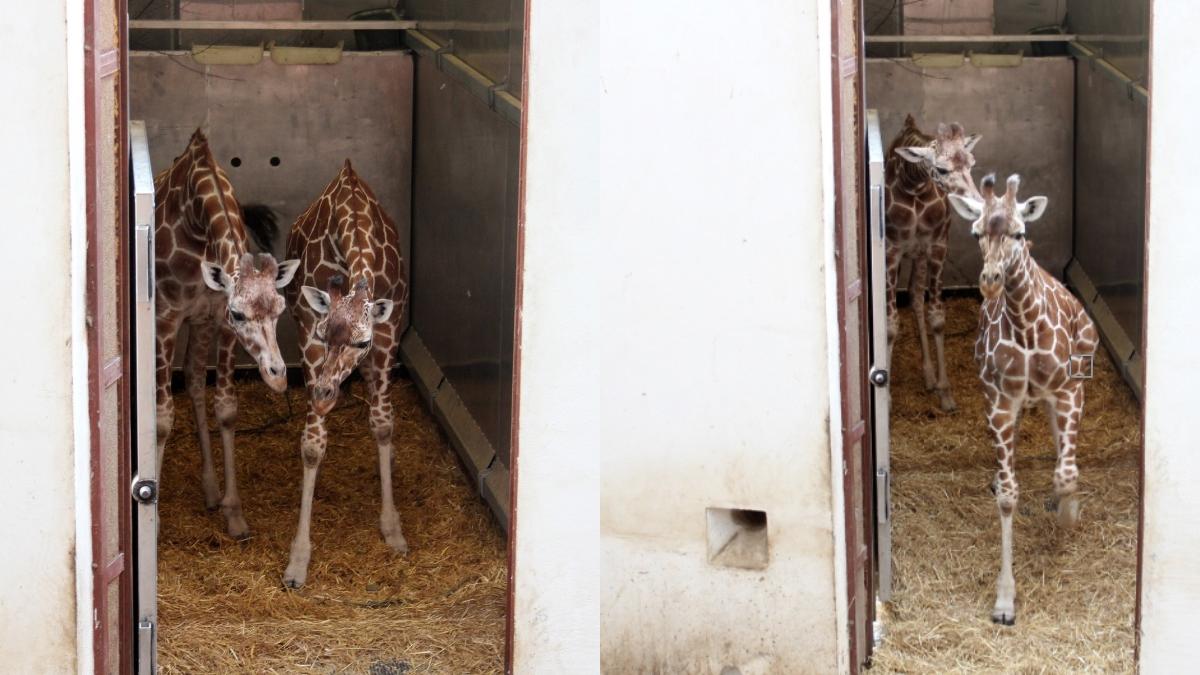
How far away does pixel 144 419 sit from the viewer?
17.6 ft

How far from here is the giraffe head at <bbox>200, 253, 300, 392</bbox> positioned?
252 inches

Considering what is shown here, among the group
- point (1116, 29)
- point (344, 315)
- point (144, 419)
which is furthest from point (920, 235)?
point (144, 419)

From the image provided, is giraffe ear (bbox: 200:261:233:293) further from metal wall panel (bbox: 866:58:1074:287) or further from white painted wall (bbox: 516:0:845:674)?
metal wall panel (bbox: 866:58:1074:287)

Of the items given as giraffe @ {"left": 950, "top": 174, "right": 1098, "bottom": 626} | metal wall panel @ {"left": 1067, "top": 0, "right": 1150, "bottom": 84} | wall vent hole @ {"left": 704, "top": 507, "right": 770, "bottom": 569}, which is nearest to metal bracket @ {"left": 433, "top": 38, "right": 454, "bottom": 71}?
giraffe @ {"left": 950, "top": 174, "right": 1098, "bottom": 626}

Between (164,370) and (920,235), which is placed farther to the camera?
(920,235)

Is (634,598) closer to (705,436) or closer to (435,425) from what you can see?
(705,436)

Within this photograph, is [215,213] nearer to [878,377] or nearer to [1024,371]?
[878,377]

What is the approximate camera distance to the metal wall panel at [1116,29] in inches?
372

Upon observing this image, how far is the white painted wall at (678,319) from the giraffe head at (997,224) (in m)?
0.99

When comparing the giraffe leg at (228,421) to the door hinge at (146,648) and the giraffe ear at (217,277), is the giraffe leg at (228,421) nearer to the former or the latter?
the giraffe ear at (217,277)

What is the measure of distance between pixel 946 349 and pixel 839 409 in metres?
4.73

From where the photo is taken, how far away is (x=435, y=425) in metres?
9.09

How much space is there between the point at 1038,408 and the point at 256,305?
15.7 feet

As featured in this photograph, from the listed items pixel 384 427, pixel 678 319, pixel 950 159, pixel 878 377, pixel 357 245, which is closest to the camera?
pixel 678 319
